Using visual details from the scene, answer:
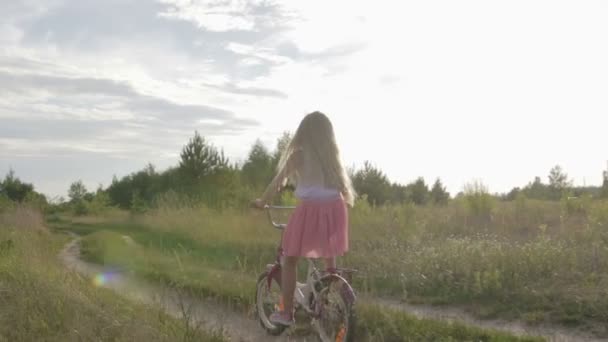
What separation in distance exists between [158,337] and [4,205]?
23.0m

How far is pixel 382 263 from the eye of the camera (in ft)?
33.5

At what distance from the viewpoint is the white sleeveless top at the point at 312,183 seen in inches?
232

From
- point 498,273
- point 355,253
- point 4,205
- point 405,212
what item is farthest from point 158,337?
point 4,205

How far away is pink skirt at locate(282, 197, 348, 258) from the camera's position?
19.3 ft

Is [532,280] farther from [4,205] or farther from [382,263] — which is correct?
[4,205]

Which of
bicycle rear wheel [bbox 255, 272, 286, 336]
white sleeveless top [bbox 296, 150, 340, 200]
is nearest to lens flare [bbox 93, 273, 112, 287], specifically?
bicycle rear wheel [bbox 255, 272, 286, 336]

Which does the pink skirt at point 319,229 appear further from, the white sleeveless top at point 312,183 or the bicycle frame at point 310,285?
the bicycle frame at point 310,285

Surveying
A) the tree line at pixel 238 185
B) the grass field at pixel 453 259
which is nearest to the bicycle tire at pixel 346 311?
the grass field at pixel 453 259

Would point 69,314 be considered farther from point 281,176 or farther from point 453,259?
point 453,259

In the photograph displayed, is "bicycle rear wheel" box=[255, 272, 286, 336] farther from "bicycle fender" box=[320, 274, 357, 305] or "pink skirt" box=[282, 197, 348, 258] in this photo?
"bicycle fender" box=[320, 274, 357, 305]

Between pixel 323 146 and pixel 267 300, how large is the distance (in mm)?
2014

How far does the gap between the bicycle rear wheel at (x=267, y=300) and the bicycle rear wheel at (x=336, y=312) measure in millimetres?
921

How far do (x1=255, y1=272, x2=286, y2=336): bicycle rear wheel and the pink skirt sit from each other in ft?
3.32

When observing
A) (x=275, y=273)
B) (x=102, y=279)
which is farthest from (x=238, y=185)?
(x=275, y=273)
